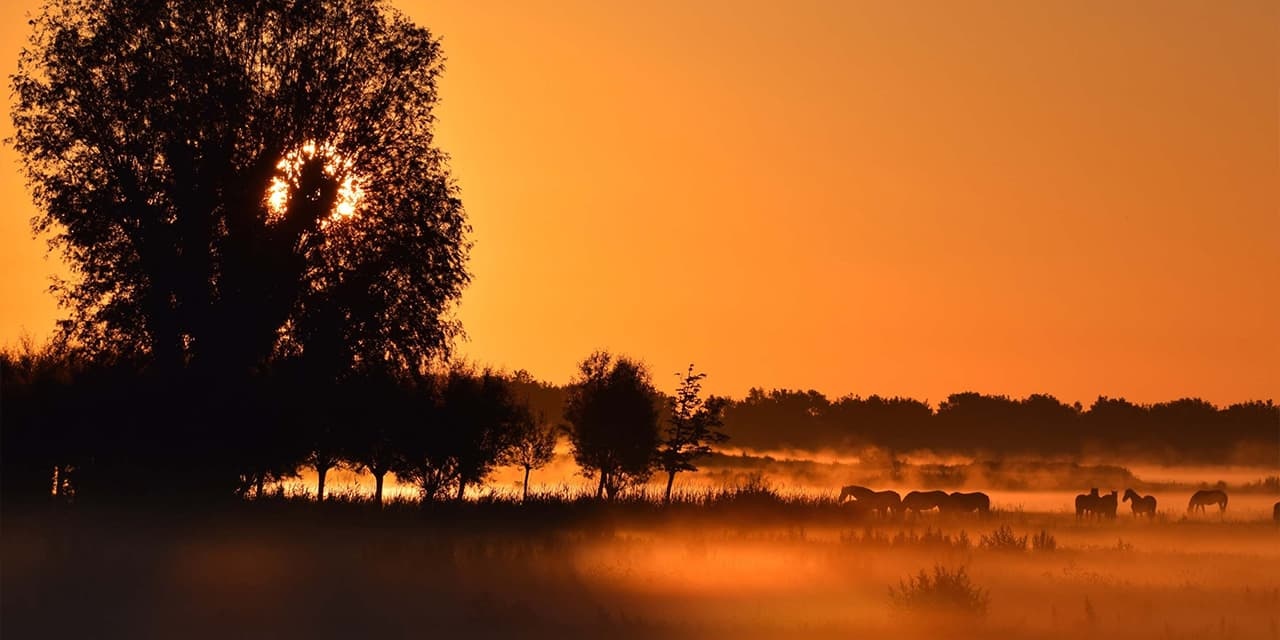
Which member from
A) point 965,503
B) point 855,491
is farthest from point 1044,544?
point 855,491

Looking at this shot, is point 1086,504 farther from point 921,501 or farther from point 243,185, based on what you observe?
point 243,185

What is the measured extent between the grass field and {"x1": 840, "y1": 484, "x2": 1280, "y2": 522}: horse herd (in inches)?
366

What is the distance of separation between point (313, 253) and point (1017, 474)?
9511 centimetres

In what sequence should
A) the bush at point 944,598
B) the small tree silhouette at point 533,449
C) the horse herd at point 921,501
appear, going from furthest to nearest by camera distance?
the small tree silhouette at point 533,449 < the horse herd at point 921,501 < the bush at point 944,598

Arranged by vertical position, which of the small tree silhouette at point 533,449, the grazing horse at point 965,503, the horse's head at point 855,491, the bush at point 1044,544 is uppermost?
the small tree silhouette at point 533,449

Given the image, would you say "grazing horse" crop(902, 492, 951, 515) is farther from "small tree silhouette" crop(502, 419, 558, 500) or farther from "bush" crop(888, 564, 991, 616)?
"bush" crop(888, 564, 991, 616)

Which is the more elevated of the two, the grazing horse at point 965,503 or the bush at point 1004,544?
the grazing horse at point 965,503

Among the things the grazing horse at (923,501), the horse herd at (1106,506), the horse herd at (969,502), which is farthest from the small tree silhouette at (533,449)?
the horse herd at (1106,506)

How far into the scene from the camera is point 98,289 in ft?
139

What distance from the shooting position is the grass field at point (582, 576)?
25.4m

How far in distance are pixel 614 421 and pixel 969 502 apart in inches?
1032

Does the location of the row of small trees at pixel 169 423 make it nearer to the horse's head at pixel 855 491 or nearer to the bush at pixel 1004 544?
the bush at pixel 1004 544

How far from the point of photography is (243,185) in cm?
4312

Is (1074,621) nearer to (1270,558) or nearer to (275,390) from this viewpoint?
(1270,558)
